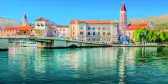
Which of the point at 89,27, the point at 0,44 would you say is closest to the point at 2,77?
the point at 0,44

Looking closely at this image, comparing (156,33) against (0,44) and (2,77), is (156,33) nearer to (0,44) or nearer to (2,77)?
(0,44)

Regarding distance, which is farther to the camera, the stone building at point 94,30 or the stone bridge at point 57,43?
the stone building at point 94,30

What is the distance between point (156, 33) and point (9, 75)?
452 feet

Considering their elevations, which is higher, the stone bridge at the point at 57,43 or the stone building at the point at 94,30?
the stone building at the point at 94,30

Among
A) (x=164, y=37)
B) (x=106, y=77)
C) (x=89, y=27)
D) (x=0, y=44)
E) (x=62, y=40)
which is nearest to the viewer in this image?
(x=106, y=77)

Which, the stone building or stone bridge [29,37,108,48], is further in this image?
the stone building

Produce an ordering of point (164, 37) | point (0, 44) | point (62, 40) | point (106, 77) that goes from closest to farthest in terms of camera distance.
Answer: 1. point (106, 77)
2. point (0, 44)
3. point (62, 40)
4. point (164, 37)

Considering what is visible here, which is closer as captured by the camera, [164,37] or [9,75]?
[9,75]

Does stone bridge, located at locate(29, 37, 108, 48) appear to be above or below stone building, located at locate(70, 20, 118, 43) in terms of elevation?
below

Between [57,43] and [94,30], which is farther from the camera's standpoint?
[94,30]

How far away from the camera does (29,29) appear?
19900 cm

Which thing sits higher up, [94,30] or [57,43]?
[94,30]

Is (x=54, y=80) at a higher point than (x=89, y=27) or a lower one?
lower

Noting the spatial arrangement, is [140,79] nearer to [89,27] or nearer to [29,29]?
[89,27]
